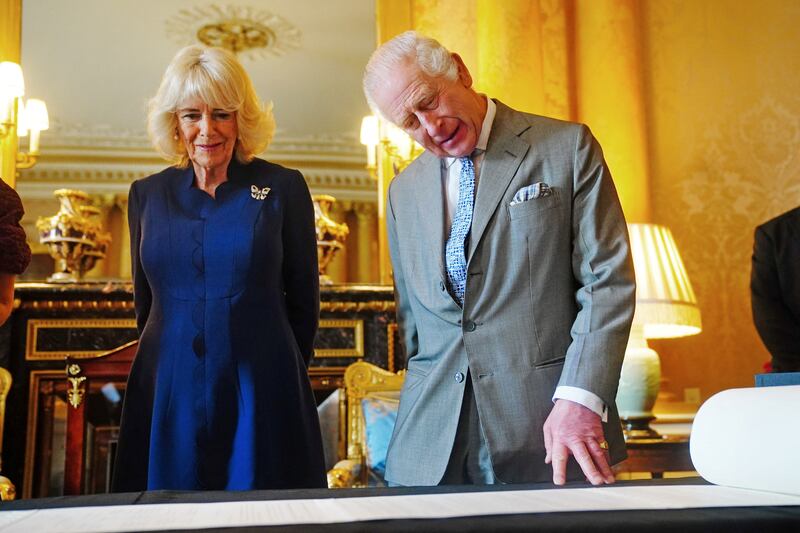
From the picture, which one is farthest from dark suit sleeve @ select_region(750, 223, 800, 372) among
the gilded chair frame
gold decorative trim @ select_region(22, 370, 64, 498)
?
gold decorative trim @ select_region(22, 370, 64, 498)

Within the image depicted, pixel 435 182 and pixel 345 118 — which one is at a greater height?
pixel 345 118

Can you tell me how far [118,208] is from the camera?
12.1 feet

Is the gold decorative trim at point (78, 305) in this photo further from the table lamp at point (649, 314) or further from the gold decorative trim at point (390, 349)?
the table lamp at point (649, 314)

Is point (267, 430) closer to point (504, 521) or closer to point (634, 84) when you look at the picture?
point (504, 521)

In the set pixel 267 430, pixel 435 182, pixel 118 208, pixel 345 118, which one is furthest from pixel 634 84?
pixel 267 430

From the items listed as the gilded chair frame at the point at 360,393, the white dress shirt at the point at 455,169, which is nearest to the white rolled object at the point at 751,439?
the white dress shirt at the point at 455,169

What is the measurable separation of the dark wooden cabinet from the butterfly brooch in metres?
1.78

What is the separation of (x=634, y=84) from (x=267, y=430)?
313cm

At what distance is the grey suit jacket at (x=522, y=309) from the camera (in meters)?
1.32

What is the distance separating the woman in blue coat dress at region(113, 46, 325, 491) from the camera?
5.21 feet

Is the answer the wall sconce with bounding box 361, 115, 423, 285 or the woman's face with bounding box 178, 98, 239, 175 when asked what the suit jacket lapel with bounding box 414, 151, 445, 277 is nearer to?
the woman's face with bounding box 178, 98, 239, 175

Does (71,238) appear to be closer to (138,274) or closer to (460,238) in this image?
(138,274)

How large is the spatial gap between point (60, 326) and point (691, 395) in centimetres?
294

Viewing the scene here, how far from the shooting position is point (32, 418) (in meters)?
3.28
